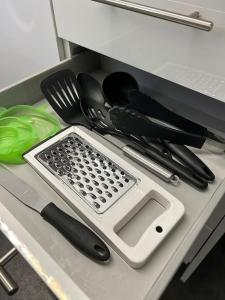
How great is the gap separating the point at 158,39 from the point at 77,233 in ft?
1.11

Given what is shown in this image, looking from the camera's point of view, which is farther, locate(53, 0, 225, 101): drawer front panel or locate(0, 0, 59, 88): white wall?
locate(0, 0, 59, 88): white wall

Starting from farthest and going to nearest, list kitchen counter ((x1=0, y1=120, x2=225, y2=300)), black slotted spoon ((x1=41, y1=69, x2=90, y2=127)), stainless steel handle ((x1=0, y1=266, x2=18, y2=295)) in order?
black slotted spoon ((x1=41, y1=69, x2=90, y2=127)), stainless steel handle ((x1=0, y1=266, x2=18, y2=295)), kitchen counter ((x1=0, y1=120, x2=225, y2=300))

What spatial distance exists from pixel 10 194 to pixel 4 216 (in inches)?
1.8

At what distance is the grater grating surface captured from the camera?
0.40 m

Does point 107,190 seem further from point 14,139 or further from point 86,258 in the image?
point 14,139

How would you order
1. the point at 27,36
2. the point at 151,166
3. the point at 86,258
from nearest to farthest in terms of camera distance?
the point at 86,258 < the point at 151,166 < the point at 27,36

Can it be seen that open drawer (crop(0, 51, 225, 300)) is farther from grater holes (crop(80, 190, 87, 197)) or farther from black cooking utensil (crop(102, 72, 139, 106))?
black cooking utensil (crop(102, 72, 139, 106))

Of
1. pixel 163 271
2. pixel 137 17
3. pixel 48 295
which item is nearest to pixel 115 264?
pixel 163 271

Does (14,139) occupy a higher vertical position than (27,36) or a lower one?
lower

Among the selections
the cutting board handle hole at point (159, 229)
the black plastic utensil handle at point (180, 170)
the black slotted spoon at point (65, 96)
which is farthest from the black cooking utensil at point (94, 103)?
the cutting board handle hole at point (159, 229)

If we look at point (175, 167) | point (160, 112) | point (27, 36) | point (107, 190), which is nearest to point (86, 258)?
point (107, 190)

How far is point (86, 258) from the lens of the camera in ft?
1.15

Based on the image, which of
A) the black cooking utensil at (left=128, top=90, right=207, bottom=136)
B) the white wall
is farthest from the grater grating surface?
the white wall

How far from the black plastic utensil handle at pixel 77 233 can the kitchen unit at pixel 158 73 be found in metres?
0.01
